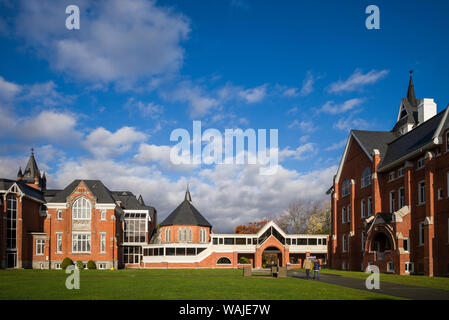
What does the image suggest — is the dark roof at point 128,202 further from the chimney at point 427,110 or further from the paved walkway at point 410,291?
the paved walkway at point 410,291

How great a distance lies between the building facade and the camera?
61.6 m

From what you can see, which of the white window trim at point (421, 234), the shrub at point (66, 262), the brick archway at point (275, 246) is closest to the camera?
the white window trim at point (421, 234)

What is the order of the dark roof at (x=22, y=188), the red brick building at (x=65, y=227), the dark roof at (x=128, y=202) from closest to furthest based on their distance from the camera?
the dark roof at (x=22, y=188)
the red brick building at (x=65, y=227)
the dark roof at (x=128, y=202)

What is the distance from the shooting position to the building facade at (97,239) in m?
61.6

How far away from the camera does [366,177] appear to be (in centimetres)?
4834

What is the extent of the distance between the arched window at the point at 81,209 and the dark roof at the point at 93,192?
5.62 ft

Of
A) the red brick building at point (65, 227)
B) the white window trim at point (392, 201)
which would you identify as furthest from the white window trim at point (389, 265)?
the red brick building at point (65, 227)

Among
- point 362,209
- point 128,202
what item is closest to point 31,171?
point 128,202

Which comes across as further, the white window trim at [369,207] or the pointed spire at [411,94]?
the pointed spire at [411,94]

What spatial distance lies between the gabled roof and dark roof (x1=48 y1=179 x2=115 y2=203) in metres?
13.3

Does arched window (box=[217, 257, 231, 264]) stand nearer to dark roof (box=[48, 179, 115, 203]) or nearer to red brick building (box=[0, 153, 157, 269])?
red brick building (box=[0, 153, 157, 269])

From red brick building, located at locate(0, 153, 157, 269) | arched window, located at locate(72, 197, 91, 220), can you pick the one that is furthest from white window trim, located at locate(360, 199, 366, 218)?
arched window, located at locate(72, 197, 91, 220)
